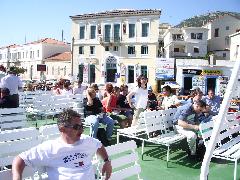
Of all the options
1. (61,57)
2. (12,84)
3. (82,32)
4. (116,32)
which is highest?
(82,32)

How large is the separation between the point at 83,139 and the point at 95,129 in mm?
3781

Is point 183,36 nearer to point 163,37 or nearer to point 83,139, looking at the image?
point 163,37

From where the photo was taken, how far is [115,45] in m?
48.2

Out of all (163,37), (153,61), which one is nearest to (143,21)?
(153,61)

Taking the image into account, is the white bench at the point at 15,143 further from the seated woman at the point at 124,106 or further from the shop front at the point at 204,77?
the shop front at the point at 204,77

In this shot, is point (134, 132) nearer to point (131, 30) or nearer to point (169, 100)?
point (169, 100)

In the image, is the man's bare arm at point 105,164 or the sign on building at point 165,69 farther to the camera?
the sign on building at point 165,69

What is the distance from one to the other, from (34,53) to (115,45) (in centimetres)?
2346

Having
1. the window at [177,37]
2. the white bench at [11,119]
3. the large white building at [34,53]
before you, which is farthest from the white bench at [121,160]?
the large white building at [34,53]

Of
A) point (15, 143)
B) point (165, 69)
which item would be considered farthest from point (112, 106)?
point (165, 69)

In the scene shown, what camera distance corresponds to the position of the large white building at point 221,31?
6253 cm

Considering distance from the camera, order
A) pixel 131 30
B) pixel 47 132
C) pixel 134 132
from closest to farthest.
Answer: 1. pixel 47 132
2. pixel 134 132
3. pixel 131 30

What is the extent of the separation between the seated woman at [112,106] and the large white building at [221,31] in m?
55.8

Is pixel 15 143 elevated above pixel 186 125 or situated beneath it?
elevated above
